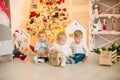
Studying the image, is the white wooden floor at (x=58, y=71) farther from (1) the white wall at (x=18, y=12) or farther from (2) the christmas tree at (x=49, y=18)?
(1) the white wall at (x=18, y=12)

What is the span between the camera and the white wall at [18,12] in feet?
15.8

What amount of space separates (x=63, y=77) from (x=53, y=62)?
61 centimetres

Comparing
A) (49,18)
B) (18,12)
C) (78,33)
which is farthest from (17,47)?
(78,33)

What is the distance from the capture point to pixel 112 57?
357 centimetres

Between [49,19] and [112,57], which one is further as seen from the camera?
[49,19]

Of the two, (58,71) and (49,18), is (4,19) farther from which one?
(58,71)

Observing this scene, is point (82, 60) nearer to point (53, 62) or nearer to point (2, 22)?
point (53, 62)

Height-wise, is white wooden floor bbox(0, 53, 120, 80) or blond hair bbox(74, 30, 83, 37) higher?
blond hair bbox(74, 30, 83, 37)

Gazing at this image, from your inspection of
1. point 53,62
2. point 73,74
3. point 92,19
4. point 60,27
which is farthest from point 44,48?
point 92,19

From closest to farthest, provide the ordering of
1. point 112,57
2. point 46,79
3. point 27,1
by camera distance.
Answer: point 46,79 < point 112,57 < point 27,1

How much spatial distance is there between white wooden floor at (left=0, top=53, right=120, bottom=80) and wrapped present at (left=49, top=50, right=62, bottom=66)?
0.09 metres

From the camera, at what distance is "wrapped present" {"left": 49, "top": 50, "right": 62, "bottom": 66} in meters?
3.47

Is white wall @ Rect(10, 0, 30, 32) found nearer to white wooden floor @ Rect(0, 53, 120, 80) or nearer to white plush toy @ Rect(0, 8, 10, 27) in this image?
white plush toy @ Rect(0, 8, 10, 27)

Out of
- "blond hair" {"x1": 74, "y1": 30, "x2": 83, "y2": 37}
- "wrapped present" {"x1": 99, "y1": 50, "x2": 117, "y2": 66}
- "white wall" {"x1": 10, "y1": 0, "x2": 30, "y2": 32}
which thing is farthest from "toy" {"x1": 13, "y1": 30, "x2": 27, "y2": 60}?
"wrapped present" {"x1": 99, "y1": 50, "x2": 117, "y2": 66}
